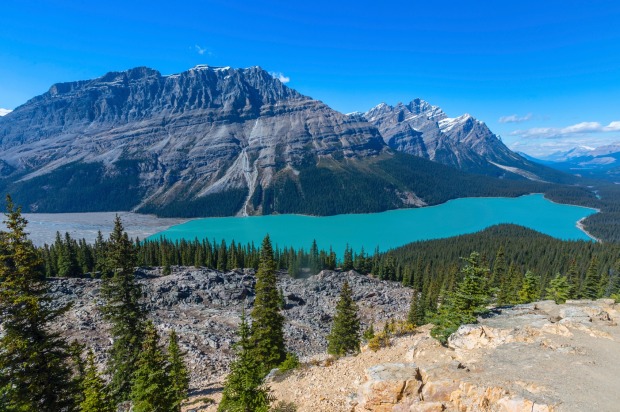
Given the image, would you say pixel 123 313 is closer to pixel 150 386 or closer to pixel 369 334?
pixel 150 386

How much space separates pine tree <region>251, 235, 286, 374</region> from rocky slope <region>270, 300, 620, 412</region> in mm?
7787

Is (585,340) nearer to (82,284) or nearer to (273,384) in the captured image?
(273,384)

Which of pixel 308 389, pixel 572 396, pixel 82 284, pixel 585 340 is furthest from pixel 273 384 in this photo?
pixel 82 284

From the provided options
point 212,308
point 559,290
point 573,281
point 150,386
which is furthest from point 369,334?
point 573,281

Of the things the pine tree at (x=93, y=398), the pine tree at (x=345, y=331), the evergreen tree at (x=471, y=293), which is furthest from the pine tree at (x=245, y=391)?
the pine tree at (x=345, y=331)

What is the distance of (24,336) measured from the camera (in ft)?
49.4

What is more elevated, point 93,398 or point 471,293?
point 471,293

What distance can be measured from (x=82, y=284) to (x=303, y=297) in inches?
1785

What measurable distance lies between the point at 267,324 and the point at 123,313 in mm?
13048

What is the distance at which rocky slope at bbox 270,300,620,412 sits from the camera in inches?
572

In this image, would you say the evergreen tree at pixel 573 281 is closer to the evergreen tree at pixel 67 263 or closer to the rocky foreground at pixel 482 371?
the rocky foreground at pixel 482 371

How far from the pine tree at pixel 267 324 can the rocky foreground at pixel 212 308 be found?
27.2 ft

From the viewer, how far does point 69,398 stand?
1689cm

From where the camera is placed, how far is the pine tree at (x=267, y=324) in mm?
31469
